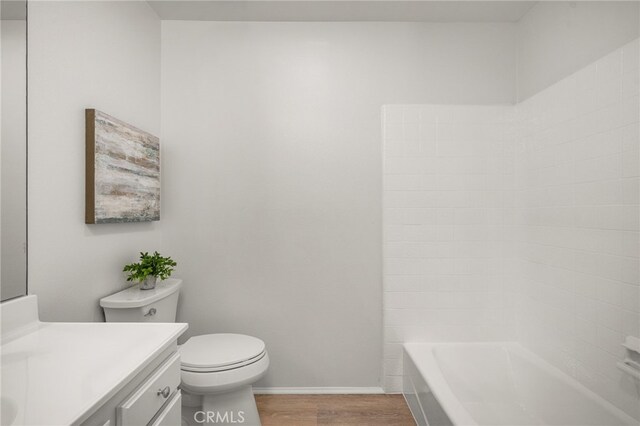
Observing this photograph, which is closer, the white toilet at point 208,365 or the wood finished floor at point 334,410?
the white toilet at point 208,365

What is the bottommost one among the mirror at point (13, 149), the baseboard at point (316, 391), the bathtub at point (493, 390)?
the baseboard at point (316, 391)

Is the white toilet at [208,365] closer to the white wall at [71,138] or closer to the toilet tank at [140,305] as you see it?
the toilet tank at [140,305]

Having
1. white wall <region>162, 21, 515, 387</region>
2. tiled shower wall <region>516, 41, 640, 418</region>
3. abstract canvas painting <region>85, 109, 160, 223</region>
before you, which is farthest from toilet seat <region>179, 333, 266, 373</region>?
tiled shower wall <region>516, 41, 640, 418</region>

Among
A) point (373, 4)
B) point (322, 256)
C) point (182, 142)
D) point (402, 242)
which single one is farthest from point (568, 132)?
point (182, 142)

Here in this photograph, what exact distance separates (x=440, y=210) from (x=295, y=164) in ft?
3.25

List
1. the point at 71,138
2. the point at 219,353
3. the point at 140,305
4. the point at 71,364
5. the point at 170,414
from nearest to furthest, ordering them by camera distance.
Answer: the point at 71,364 → the point at 170,414 → the point at 71,138 → the point at 140,305 → the point at 219,353

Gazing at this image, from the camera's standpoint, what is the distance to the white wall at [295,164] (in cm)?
230

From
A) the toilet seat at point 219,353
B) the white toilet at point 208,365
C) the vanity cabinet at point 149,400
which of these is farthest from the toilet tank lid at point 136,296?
the vanity cabinet at point 149,400

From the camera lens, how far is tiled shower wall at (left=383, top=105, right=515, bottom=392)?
2.29 m

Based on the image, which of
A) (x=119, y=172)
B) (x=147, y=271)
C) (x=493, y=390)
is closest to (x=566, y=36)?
(x=493, y=390)

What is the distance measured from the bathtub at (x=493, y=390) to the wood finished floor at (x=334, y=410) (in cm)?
11

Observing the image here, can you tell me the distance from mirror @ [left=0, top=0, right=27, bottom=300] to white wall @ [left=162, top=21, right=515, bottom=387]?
1.06 m

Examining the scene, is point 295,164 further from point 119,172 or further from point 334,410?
point 334,410

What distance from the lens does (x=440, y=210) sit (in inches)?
90.5
